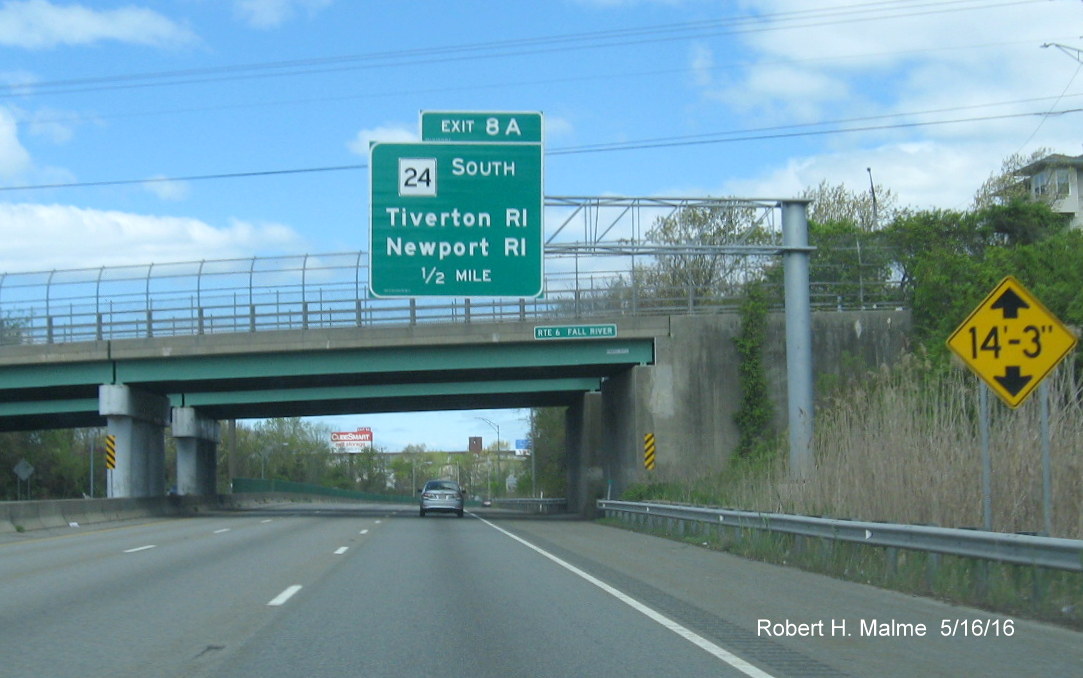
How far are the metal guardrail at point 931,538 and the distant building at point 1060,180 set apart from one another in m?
55.6

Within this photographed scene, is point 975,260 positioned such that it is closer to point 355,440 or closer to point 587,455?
point 587,455

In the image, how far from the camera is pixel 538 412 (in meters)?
88.8

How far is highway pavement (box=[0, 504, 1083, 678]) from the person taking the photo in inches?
360

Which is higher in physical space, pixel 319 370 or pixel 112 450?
pixel 319 370

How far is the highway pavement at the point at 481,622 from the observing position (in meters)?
9.16

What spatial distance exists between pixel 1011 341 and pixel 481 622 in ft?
23.7

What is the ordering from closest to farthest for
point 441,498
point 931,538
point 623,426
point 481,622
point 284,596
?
point 481,622, point 931,538, point 284,596, point 623,426, point 441,498

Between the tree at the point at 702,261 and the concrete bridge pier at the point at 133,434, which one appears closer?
the concrete bridge pier at the point at 133,434

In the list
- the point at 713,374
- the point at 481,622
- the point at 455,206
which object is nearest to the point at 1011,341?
the point at 481,622

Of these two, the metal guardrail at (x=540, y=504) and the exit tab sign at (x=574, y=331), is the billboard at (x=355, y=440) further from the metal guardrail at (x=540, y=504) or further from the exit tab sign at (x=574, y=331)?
the exit tab sign at (x=574, y=331)

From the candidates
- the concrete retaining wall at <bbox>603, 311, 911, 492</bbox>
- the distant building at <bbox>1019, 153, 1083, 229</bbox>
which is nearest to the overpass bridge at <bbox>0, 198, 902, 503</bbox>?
the concrete retaining wall at <bbox>603, 311, 911, 492</bbox>

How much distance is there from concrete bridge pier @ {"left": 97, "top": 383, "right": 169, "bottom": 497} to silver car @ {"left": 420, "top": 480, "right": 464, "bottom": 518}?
1161 cm

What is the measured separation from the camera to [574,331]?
1505 inches

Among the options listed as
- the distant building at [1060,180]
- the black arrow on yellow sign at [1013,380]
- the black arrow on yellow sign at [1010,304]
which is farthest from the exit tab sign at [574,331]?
the distant building at [1060,180]
